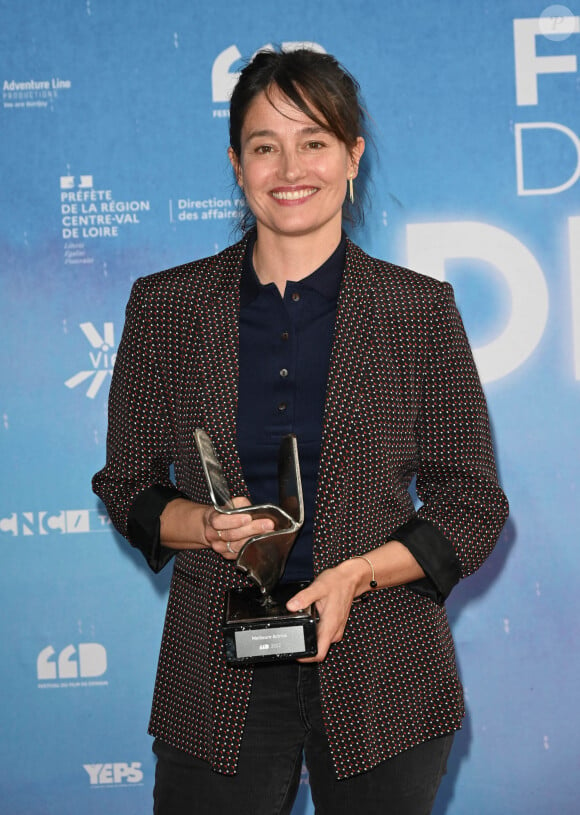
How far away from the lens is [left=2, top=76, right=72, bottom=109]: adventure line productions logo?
7.84ft

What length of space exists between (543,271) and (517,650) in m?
0.97

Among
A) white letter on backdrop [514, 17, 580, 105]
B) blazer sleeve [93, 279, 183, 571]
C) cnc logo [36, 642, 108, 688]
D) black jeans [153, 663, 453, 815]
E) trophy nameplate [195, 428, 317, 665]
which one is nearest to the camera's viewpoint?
trophy nameplate [195, 428, 317, 665]

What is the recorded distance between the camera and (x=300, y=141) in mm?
1393

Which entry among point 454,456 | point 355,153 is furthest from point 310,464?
point 355,153

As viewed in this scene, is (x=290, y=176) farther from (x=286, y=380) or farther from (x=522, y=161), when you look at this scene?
(x=522, y=161)

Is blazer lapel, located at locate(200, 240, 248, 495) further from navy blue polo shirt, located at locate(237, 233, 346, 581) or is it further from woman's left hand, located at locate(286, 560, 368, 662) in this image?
woman's left hand, located at locate(286, 560, 368, 662)

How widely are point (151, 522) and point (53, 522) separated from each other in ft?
3.85

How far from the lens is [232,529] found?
3.78ft

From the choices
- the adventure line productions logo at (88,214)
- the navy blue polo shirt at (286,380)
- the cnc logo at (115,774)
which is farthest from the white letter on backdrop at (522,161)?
the cnc logo at (115,774)

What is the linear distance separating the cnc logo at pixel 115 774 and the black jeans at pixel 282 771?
1272mm

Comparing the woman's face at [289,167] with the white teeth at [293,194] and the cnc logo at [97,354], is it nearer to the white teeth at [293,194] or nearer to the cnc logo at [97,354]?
the white teeth at [293,194]

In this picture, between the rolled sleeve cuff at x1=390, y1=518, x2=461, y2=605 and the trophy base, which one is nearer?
the trophy base

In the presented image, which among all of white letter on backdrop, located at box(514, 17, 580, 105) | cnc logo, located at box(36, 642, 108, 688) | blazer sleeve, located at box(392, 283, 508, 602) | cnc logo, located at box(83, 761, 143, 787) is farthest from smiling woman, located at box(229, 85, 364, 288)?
cnc logo, located at box(83, 761, 143, 787)

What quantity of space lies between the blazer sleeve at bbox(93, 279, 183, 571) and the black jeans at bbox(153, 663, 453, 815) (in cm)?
25
